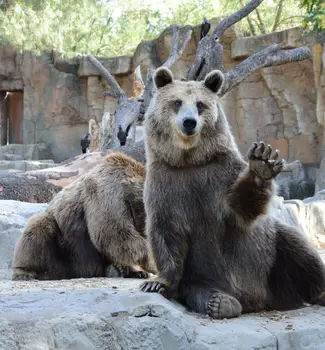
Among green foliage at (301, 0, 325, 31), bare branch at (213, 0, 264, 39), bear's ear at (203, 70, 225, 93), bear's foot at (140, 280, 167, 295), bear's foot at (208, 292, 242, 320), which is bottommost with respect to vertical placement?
bear's foot at (208, 292, 242, 320)

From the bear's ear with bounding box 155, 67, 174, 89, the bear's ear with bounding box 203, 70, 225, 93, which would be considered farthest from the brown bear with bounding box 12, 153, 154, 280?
the bear's ear with bounding box 203, 70, 225, 93

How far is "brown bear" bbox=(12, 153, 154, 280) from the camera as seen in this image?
13.0 feet

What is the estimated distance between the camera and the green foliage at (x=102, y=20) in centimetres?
1738

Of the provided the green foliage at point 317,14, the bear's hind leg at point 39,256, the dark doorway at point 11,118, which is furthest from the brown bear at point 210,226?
the dark doorway at point 11,118

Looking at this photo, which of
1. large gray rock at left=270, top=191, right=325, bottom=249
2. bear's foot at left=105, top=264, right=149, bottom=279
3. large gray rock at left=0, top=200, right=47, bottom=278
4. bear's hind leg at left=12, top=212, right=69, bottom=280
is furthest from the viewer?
large gray rock at left=270, top=191, right=325, bottom=249

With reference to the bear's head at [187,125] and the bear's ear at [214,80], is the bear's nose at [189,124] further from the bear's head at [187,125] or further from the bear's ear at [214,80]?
the bear's ear at [214,80]

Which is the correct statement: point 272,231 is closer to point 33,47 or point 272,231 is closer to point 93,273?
point 93,273

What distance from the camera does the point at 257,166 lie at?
9.48 ft

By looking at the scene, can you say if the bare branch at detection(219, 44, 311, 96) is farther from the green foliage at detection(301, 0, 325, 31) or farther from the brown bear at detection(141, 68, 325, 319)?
the brown bear at detection(141, 68, 325, 319)

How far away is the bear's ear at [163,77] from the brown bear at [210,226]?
3.8 inches

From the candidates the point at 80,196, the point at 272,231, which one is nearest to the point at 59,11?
the point at 80,196

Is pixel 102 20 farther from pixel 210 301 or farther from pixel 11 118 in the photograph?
pixel 210 301

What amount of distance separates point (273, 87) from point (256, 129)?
1243mm

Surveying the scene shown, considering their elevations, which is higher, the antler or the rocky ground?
the antler
